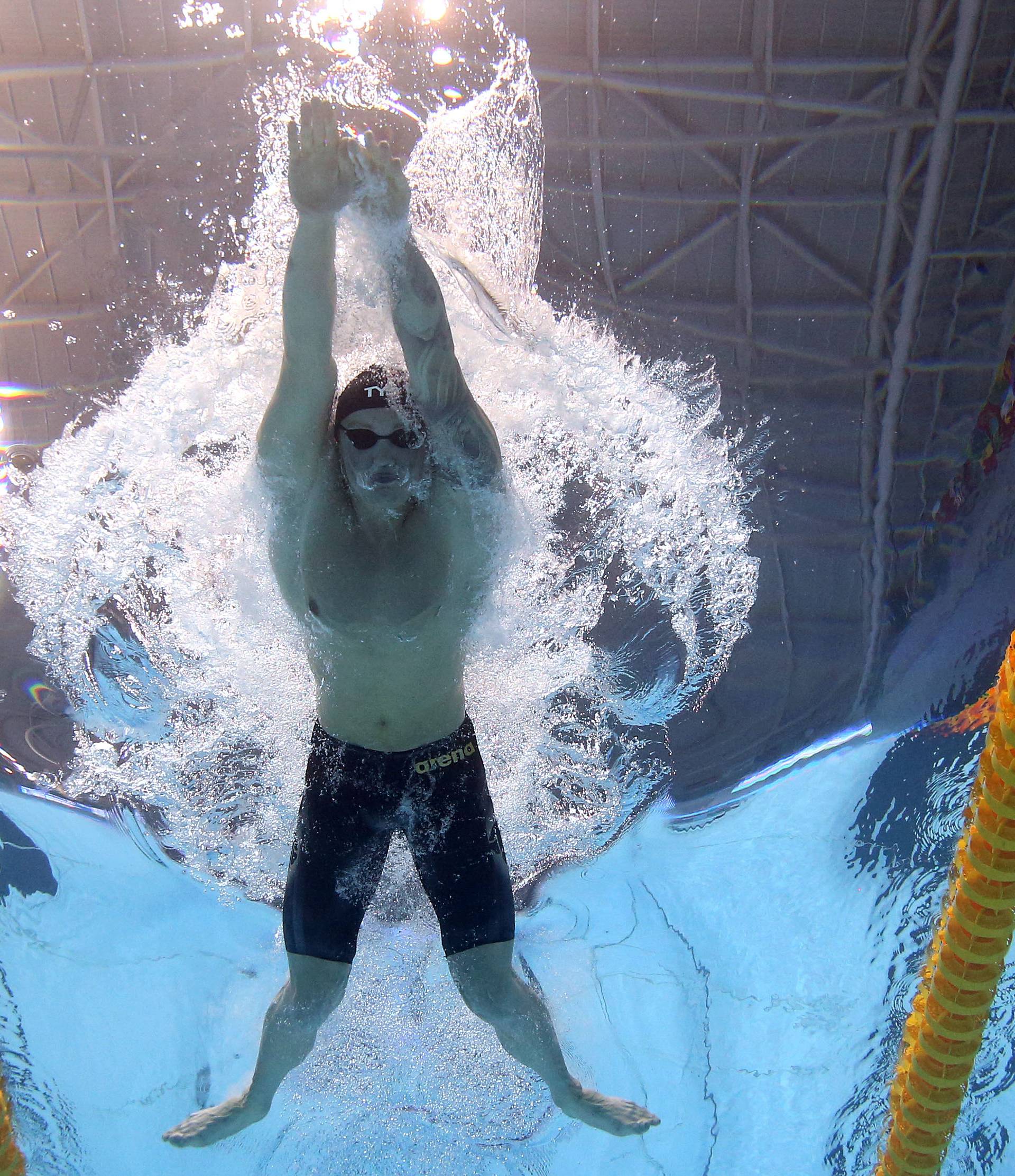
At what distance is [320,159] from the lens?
123 centimetres

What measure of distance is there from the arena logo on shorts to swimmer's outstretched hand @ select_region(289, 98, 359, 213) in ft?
3.46

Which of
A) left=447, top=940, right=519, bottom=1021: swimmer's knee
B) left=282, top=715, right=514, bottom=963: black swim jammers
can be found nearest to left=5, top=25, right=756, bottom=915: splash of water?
left=282, top=715, right=514, bottom=963: black swim jammers

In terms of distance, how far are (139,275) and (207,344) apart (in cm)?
24

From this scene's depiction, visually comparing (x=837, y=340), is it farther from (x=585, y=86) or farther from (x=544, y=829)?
(x=544, y=829)

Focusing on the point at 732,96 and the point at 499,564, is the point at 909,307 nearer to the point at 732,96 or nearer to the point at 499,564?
the point at 732,96

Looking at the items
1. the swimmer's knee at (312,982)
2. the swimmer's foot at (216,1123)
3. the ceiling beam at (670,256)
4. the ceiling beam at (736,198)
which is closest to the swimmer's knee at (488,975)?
the swimmer's knee at (312,982)

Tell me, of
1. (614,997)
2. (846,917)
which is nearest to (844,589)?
(846,917)

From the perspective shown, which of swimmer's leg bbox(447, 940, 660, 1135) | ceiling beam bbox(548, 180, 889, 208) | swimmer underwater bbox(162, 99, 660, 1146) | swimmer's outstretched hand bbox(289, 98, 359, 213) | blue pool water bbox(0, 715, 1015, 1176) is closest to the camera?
swimmer's outstretched hand bbox(289, 98, 359, 213)

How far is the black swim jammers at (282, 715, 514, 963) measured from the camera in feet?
6.04

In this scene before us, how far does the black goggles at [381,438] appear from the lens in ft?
4.81

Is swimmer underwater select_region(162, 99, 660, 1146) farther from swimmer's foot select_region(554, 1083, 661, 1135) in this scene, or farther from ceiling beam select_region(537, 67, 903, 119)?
ceiling beam select_region(537, 67, 903, 119)

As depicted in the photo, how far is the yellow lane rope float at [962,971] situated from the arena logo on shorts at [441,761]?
1045mm

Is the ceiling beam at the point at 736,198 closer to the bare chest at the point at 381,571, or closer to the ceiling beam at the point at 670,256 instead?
the ceiling beam at the point at 670,256

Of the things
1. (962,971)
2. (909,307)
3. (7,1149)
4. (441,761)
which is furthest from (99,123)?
(962,971)
